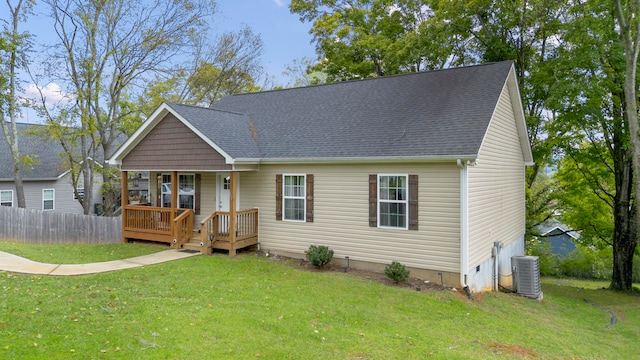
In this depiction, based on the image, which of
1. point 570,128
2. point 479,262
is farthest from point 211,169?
point 570,128

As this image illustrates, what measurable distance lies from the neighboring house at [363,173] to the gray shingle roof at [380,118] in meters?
0.05

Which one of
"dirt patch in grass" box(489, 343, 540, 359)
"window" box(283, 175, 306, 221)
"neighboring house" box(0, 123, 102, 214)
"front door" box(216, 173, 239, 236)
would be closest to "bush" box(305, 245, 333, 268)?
"window" box(283, 175, 306, 221)

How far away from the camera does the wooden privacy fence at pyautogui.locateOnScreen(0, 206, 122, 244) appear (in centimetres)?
1552

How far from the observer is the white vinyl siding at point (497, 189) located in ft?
33.8

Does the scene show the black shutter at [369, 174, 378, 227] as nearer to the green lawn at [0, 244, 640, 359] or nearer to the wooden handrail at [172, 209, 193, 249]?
the green lawn at [0, 244, 640, 359]

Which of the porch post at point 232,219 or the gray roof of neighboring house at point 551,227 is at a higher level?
the porch post at point 232,219

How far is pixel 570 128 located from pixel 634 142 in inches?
147

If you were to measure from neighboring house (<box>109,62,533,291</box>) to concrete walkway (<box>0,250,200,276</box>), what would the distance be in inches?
53.7

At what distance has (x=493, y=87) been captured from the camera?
1142 centimetres

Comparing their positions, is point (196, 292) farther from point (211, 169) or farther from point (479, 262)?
point (479, 262)

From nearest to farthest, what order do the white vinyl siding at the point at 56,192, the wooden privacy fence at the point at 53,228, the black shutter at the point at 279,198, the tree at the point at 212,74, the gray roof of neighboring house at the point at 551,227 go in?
the black shutter at the point at 279,198 < the wooden privacy fence at the point at 53,228 < the gray roof of neighboring house at the point at 551,227 < the white vinyl siding at the point at 56,192 < the tree at the point at 212,74

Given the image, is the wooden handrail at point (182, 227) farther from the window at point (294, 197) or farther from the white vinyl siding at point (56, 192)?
the white vinyl siding at point (56, 192)

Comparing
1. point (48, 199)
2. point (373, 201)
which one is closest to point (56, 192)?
point (48, 199)

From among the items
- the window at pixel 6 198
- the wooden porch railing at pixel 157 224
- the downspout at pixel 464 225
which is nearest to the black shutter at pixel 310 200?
the wooden porch railing at pixel 157 224
